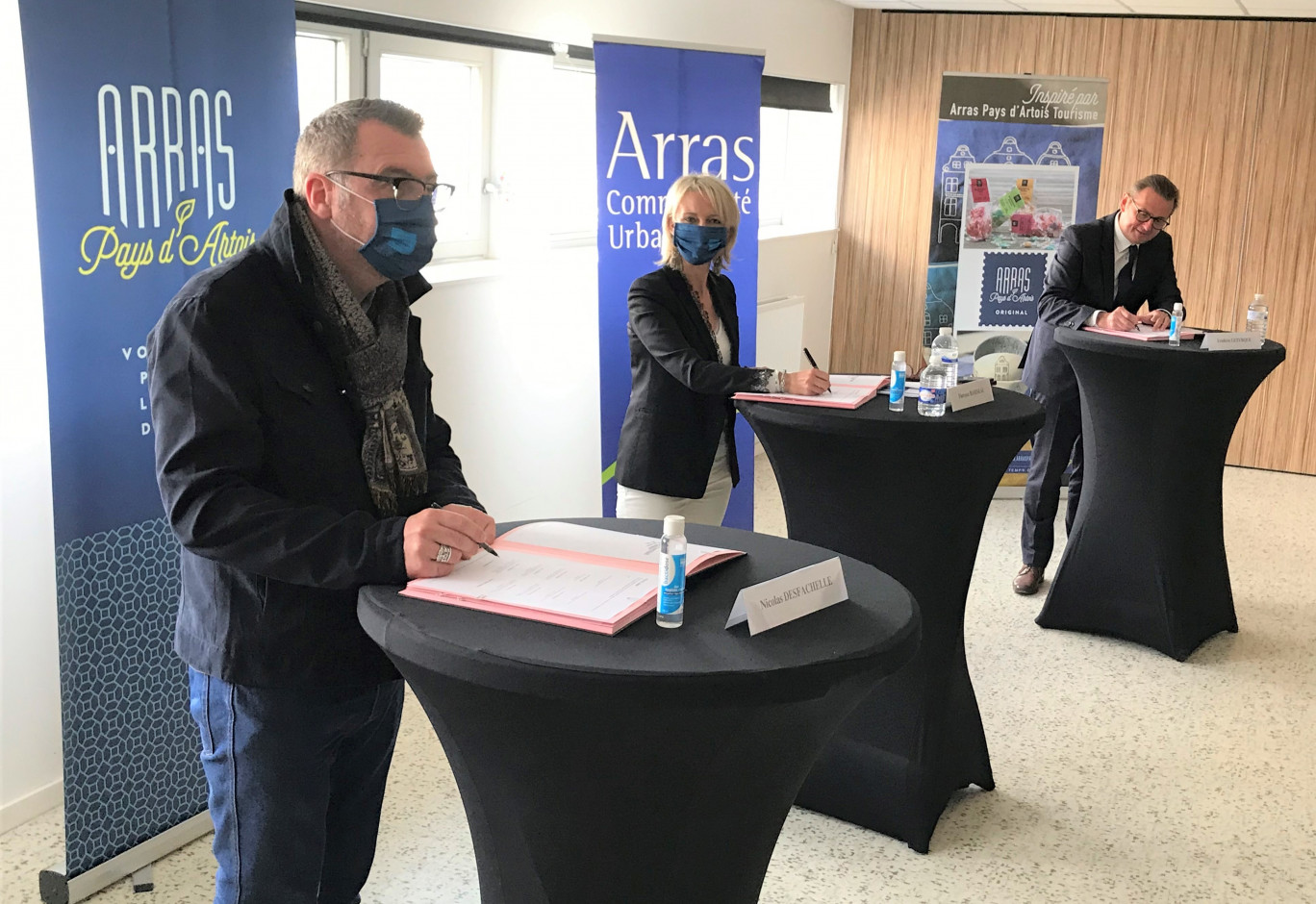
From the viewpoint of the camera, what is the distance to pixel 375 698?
182 centimetres

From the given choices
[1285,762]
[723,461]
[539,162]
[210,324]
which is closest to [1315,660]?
[1285,762]

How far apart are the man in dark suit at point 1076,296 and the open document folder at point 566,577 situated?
297 centimetres

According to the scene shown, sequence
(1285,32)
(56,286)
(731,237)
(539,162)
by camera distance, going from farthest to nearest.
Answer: (1285,32)
(539,162)
(731,237)
(56,286)

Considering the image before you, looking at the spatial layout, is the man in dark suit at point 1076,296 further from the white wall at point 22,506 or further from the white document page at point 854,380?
the white wall at point 22,506

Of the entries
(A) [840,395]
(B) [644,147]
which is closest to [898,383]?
(A) [840,395]

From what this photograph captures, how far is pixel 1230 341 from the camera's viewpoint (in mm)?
3822

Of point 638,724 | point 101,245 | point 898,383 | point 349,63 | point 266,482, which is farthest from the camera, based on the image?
point 349,63

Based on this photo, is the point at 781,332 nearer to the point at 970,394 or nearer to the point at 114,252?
the point at 970,394

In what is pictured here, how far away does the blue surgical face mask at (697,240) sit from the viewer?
3.13 m

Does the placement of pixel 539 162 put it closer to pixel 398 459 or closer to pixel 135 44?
pixel 135 44

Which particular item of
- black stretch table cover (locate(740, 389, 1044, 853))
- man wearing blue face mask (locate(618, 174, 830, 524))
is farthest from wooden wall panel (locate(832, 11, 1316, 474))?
black stretch table cover (locate(740, 389, 1044, 853))

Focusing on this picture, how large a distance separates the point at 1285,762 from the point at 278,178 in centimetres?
305

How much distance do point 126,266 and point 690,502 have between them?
153 centimetres

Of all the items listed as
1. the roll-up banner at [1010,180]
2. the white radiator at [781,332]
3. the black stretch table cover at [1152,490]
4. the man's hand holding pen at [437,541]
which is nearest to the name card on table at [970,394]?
the black stretch table cover at [1152,490]
